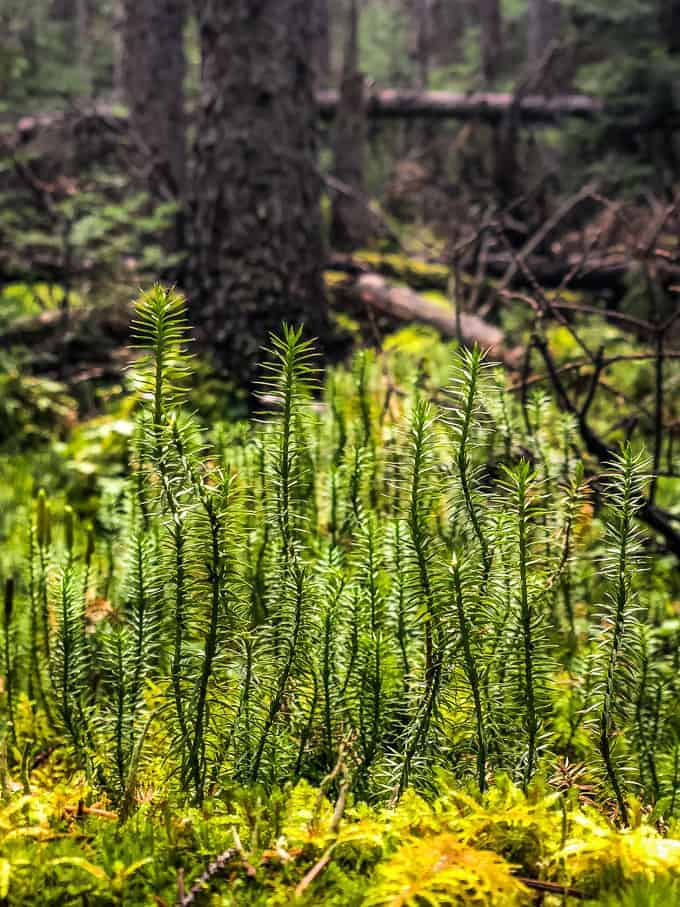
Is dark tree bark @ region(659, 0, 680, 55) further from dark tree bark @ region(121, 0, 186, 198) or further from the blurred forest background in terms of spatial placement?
dark tree bark @ region(121, 0, 186, 198)

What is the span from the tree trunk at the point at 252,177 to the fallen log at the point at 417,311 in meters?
0.99

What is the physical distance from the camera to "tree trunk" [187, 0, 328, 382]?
5480 millimetres

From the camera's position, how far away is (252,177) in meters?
5.52

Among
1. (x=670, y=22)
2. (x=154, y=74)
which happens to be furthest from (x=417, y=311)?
(x=670, y=22)

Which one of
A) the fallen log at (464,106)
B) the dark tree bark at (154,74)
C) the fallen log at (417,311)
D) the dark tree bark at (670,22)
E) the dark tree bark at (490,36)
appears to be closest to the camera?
the fallen log at (417,311)

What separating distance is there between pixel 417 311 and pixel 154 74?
571 cm

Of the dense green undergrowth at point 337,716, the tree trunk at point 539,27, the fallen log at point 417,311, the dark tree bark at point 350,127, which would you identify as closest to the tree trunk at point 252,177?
the fallen log at point 417,311

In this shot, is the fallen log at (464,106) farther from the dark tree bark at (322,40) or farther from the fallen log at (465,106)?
the dark tree bark at (322,40)

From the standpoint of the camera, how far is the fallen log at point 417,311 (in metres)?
6.32

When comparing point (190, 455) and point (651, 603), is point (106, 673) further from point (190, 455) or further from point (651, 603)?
point (651, 603)

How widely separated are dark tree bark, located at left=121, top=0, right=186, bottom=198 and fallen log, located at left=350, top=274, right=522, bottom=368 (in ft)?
12.1

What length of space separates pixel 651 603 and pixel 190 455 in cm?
193

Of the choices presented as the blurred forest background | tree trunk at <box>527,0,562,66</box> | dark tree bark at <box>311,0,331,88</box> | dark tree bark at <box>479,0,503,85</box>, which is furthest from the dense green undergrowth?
tree trunk at <box>527,0,562,66</box>

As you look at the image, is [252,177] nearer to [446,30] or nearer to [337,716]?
[337,716]
